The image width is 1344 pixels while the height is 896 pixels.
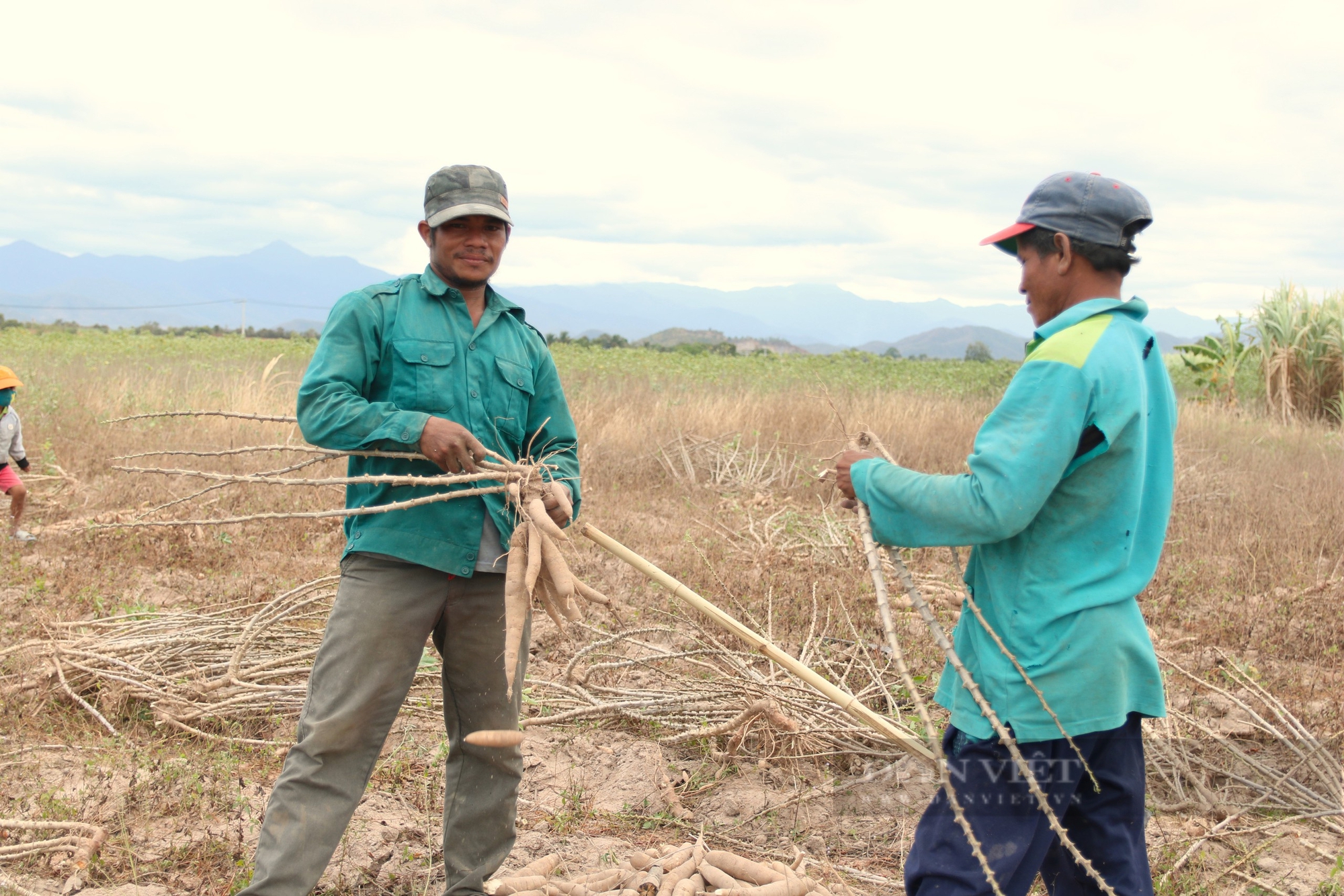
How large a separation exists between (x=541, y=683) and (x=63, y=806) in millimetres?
1672

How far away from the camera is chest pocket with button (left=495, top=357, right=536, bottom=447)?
246 cm

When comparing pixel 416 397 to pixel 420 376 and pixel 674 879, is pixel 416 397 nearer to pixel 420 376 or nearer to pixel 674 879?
pixel 420 376

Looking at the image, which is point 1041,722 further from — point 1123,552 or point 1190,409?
point 1190,409

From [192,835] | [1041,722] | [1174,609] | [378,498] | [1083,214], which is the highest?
[1083,214]

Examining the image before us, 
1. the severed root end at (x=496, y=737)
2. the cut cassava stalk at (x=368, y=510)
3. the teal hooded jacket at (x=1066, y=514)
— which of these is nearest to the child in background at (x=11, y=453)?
the cut cassava stalk at (x=368, y=510)

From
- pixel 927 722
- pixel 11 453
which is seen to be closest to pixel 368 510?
pixel 927 722

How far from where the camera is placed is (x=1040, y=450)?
1591 millimetres

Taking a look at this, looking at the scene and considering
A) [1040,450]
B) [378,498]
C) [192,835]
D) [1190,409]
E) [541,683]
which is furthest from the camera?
[1190,409]

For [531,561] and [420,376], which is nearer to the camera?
[531,561]

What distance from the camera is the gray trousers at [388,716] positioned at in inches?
83.1

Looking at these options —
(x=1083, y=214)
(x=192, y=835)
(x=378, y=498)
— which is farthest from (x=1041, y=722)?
(x=192, y=835)

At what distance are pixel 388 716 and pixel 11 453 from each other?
18.0ft

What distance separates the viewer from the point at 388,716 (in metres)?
2.26

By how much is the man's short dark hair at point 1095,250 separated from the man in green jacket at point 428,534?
4.08 feet
